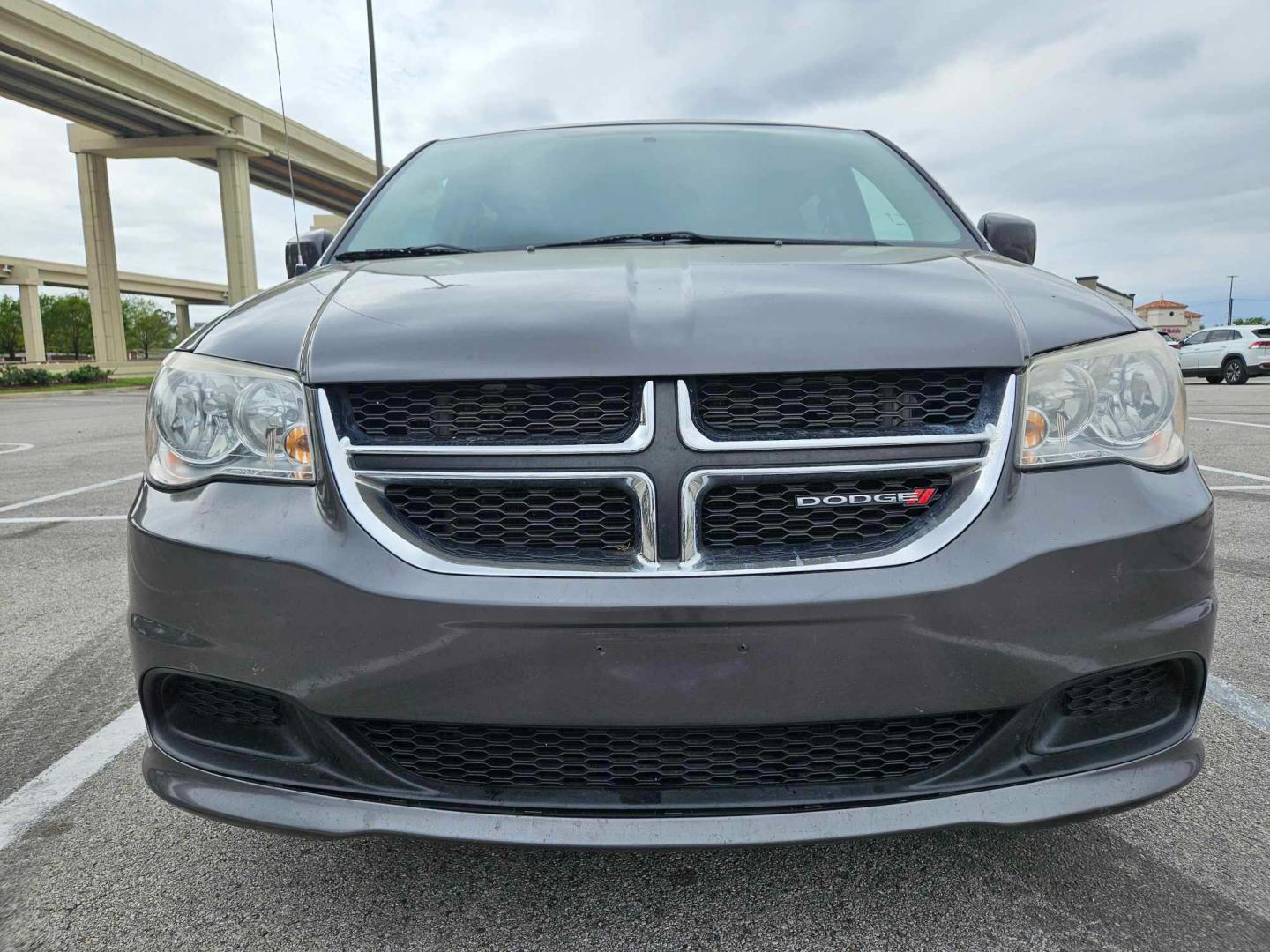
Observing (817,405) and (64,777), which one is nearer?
(817,405)

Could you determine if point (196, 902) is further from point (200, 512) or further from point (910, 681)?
point (910, 681)

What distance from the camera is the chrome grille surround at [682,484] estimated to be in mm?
1335

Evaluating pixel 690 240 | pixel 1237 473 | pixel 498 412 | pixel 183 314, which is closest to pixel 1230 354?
pixel 1237 473

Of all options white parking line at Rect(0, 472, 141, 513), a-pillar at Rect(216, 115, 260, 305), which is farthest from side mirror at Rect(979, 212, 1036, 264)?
a-pillar at Rect(216, 115, 260, 305)

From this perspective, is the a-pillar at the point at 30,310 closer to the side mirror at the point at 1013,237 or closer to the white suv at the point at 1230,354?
the white suv at the point at 1230,354

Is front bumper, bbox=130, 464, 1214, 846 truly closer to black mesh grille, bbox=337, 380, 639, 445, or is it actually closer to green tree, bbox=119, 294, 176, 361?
black mesh grille, bbox=337, 380, 639, 445

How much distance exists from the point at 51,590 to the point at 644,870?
10.2ft

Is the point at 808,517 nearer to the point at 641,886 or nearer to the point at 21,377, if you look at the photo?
the point at 641,886

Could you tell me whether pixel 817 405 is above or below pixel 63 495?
above

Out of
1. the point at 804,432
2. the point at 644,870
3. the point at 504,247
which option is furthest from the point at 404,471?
the point at 504,247

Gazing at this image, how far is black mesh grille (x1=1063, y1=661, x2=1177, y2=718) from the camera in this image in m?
1.44

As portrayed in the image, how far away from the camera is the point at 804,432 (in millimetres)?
1397

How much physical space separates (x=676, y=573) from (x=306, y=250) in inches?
73.3

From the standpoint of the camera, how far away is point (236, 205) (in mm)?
34188
